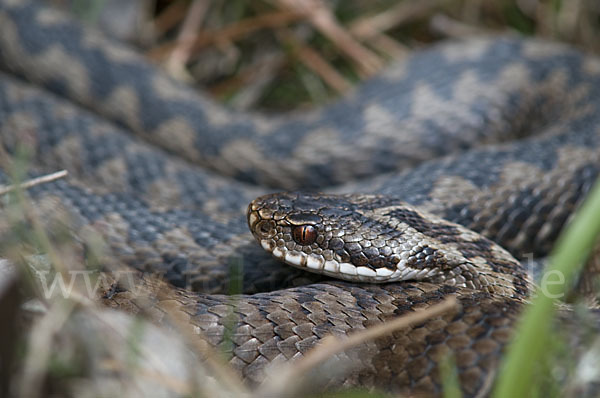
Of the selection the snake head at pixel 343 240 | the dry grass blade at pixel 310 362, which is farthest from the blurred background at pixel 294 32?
the dry grass blade at pixel 310 362

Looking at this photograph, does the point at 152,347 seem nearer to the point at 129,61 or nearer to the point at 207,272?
the point at 207,272

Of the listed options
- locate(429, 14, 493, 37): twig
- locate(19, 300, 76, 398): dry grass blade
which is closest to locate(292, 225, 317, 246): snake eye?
locate(19, 300, 76, 398): dry grass blade

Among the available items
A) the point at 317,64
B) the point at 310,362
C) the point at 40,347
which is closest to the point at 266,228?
the point at 310,362

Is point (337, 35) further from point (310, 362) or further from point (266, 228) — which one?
point (310, 362)

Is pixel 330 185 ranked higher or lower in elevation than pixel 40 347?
lower

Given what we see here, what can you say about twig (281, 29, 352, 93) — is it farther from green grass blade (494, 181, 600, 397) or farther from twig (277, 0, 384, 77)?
green grass blade (494, 181, 600, 397)

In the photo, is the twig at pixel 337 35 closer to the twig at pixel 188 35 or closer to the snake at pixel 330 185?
the snake at pixel 330 185
